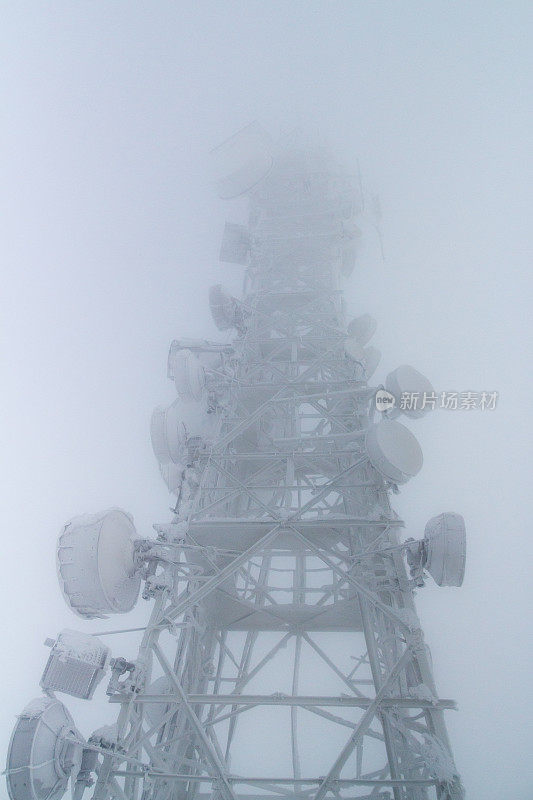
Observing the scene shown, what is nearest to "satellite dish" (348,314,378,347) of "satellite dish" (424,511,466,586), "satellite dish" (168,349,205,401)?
"satellite dish" (168,349,205,401)

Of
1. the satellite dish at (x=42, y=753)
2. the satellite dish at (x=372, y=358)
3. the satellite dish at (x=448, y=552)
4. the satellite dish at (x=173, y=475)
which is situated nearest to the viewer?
the satellite dish at (x=42, y=753)

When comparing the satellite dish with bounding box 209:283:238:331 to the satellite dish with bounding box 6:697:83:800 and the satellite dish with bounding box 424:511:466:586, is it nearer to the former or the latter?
the satellite dish with bounding box 424:511:466:586

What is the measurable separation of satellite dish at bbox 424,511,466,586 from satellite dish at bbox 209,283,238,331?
8556 mm

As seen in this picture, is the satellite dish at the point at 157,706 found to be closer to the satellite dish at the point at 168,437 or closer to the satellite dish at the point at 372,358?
the satellite dish at the point at 168,437

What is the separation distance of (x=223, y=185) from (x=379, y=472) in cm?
Answer: 1116

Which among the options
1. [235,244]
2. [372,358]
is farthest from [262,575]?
[235,244]

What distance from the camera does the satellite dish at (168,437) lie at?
32.4ft

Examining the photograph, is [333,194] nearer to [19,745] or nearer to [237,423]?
[237,423]

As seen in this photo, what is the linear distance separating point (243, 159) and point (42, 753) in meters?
15.1

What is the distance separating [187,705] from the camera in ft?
20.3

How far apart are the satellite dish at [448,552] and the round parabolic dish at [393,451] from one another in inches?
58.0

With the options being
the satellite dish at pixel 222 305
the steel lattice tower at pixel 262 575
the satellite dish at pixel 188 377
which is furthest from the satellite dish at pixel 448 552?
the satellite dish at pixel 222 305

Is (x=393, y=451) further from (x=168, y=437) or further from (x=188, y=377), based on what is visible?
(x=188, y=377)

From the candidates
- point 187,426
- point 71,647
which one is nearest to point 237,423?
point 187,426
